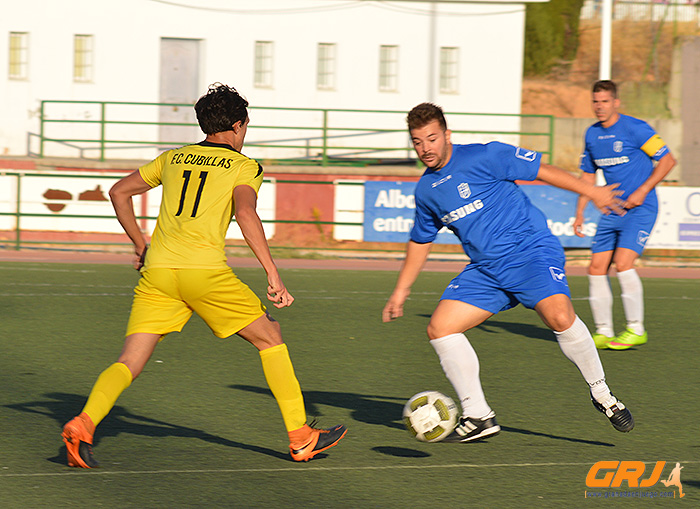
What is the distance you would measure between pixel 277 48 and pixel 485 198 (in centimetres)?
2057

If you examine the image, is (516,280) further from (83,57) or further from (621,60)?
(621,60)

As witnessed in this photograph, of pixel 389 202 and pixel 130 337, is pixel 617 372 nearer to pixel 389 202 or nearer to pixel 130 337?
pixel 130 337

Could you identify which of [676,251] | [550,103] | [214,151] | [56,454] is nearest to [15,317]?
[56,454]

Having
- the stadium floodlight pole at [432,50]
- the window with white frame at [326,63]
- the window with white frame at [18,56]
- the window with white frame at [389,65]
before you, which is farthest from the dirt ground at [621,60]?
the window with white frame at [18,56]

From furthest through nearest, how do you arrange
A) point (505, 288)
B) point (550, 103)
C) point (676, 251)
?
point (550, 103) < point (676, 251) < point (505, 288)

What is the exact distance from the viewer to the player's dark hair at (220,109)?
4648 millimetres

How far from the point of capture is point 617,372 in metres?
7.38

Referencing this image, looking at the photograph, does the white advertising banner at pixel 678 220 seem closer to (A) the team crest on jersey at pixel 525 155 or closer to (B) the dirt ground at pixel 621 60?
(A) the team crest on jersey at pixel 525 155

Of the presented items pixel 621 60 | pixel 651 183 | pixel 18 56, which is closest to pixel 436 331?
pixel 651 183

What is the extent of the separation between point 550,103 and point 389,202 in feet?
72.9

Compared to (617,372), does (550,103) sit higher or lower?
higher

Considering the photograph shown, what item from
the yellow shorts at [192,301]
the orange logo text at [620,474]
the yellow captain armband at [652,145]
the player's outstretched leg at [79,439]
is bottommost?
the orange logo text at [620,474]

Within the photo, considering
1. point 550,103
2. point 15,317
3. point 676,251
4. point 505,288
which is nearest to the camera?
point 505,288

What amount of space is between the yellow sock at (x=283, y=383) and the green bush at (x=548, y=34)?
3512 centimetres
